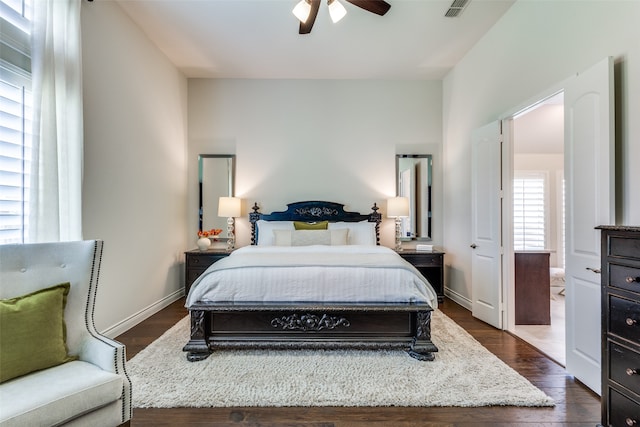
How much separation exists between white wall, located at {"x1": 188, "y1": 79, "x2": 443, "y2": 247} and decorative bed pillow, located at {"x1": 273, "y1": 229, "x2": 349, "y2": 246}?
0.76 m

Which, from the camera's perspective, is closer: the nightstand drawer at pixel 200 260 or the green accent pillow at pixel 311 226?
the nightstand drawer at pixel 200 260

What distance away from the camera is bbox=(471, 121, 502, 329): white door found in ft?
10.4

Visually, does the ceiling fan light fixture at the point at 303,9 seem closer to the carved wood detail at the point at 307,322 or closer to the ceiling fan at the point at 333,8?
the ceiling fan at the point at 333,8

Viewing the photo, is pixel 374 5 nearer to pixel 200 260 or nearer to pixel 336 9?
pixel 336 9

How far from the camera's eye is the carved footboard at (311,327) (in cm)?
248

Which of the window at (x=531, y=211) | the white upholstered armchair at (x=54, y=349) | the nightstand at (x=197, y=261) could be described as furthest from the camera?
the window at (x=531, y=211)

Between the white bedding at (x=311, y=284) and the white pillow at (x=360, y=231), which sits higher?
the white pillow at (x=360, y=231)

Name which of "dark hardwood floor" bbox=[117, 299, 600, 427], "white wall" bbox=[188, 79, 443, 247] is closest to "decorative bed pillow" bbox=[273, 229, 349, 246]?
"white wall" bbox=[188, 79, 443, 247]

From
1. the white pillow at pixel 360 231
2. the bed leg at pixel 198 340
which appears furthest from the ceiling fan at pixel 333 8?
the bed leg at pixel 198 340

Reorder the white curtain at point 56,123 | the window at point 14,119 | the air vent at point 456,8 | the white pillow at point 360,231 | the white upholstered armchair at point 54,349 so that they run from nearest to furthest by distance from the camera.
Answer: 1. the white upholstered armchair at point 54,349
2. the window at point 14,119
3. the white curtain at point 56,123
4. the air vent at point 456,8
5. the white pillow at point 360,231

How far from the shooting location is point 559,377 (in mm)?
2240

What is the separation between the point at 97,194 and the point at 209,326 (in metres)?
1.64

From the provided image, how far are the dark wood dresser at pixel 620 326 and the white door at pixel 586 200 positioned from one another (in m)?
0.52

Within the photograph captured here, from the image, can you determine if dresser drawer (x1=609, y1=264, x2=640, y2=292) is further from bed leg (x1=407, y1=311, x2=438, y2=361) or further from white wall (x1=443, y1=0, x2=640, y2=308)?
bed leg (x1=407, y1=311, x2=438, y2=361)
